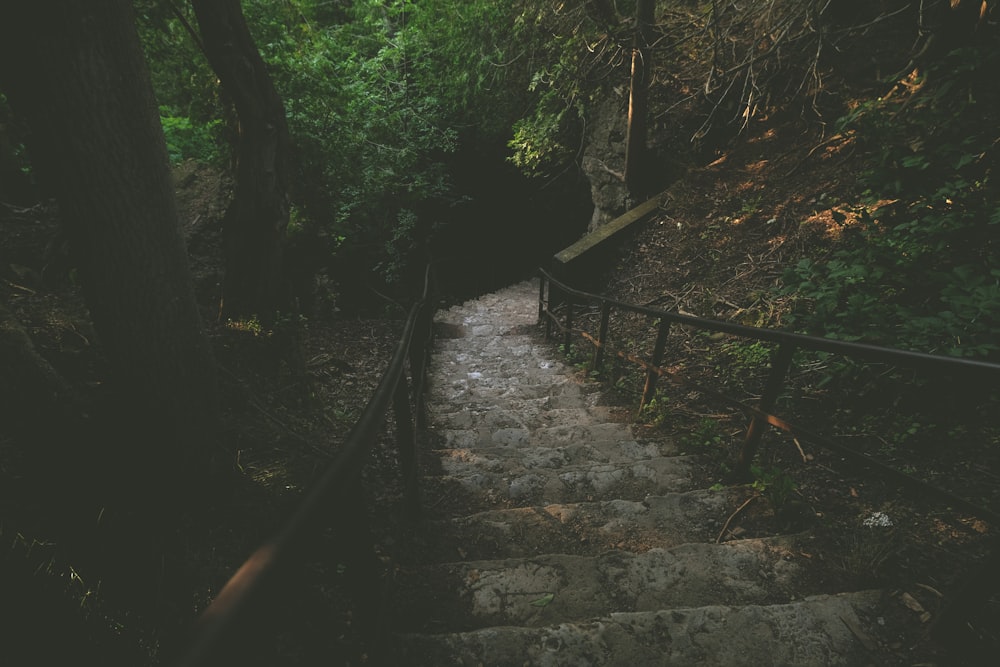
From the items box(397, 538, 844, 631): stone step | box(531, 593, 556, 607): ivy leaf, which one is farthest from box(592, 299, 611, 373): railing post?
box(531, 593, 556, 607): ivy leaf

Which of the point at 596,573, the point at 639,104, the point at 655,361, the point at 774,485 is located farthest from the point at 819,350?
the point at 639,104

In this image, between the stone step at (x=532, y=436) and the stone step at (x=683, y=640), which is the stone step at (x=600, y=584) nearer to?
the stone step at (x=683, y=640)

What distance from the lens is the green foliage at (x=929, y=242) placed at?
103 inches

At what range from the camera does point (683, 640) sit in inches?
65.1

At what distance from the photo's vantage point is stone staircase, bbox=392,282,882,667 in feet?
5.31

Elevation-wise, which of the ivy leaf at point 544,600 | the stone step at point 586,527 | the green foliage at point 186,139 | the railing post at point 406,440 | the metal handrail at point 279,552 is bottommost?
the stone step at point 586,527

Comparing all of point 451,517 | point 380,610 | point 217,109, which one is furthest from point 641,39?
point 380,610

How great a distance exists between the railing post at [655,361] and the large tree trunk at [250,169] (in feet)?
12.1

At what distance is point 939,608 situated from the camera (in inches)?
66.7

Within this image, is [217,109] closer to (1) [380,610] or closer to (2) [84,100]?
(2) [84,100]

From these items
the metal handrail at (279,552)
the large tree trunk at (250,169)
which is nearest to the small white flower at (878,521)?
the metal handrail at (279,552)

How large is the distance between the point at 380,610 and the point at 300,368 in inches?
138

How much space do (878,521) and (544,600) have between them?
1.69 m

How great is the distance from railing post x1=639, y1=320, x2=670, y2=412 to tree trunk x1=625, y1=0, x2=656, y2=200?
3.81 m
